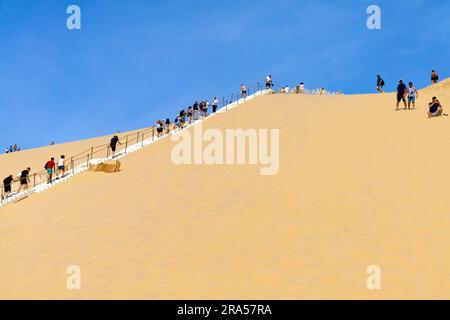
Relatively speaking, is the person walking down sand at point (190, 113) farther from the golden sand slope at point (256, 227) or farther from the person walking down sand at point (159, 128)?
the golden sand slope at point (256, 227)

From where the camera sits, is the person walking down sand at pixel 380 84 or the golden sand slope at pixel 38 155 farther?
the person walking down sand at pixel 380 84

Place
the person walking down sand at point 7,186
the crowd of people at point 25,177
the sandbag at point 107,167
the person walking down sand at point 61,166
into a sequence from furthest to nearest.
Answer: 1. the person walking down sand at point 61,166
2. the sandbag at point 107,167
3. the crowd of people at point 25,177
4. the person walking down sand at point 7,186

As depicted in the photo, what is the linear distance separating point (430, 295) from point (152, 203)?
10.2 meters

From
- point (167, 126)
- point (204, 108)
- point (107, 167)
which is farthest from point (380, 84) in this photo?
point (107, 167)

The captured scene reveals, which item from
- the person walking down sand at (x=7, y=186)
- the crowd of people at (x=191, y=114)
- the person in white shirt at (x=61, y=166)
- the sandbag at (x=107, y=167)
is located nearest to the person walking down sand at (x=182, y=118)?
the crowd of people at (x=191, y=114)

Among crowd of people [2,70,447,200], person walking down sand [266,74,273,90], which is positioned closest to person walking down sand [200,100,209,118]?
crowd of people [2,70,447,200]

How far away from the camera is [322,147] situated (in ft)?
67.7

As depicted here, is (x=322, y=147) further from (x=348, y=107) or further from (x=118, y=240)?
(x=348, y=107)

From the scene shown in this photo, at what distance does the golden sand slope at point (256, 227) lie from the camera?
9.58m

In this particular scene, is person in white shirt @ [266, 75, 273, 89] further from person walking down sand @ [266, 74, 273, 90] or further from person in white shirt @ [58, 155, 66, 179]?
person in white shirt @ [58, 155, 66, 179]

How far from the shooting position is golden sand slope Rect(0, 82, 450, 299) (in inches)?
377

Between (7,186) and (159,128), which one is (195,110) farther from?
(7,186)
